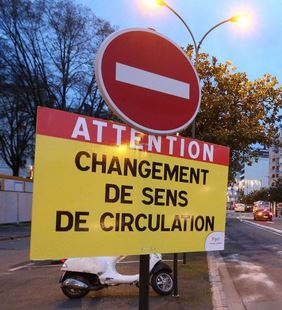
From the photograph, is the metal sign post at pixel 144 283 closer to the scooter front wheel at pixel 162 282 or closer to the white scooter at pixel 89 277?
the white scooter at pixel 89 277

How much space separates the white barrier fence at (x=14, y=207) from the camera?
1362 inches

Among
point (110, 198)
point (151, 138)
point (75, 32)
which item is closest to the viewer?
point (110, 198)

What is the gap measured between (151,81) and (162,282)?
21.2 ft

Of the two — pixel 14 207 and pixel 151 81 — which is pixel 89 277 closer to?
pixel 151 81

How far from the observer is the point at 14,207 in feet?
120

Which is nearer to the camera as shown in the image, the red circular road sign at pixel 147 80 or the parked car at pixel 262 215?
the red circular road sign at pixel 147 80

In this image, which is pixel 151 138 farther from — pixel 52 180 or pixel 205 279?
pixel 205 279

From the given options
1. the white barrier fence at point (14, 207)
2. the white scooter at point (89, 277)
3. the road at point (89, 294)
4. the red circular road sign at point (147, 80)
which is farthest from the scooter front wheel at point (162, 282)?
the white barrier fence at point (14, 207)

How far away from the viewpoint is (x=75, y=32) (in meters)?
38.9

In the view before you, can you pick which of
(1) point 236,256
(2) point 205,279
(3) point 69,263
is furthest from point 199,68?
(3) point 69,263

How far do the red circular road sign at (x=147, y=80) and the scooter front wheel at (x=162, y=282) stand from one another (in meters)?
6.10

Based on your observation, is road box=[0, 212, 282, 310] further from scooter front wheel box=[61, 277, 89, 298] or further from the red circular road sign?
the red circular road sign

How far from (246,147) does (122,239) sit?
17.4 metres

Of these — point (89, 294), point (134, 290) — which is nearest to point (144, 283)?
point (89, 294)
